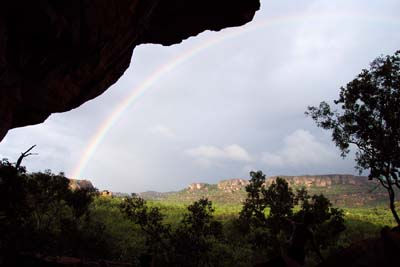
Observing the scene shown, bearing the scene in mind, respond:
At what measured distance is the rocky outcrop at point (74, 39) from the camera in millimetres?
17250

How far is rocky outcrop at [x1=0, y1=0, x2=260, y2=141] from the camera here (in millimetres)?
17250

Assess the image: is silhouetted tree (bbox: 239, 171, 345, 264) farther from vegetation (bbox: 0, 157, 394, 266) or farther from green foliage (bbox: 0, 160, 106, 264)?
green foliage (bbox: 0, 160, 106, 264)

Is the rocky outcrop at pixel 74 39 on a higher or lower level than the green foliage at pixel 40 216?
higher

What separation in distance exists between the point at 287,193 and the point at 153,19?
16492 millimetres

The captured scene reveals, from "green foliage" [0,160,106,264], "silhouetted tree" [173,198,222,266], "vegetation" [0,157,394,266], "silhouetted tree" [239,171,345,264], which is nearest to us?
"vegetation" [0,157,394,266]

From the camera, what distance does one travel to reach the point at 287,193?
26.9 meters

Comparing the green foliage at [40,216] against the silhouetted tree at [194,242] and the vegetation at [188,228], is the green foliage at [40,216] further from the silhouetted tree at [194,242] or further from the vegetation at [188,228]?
the silhouetted tree at [194,242]

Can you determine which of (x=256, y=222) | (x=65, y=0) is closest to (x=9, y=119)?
(x=65, y=0)

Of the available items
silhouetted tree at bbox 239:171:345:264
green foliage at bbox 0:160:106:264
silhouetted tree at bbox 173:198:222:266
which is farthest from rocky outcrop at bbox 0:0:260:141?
silhouetted tree at bbox 239:171:345:264

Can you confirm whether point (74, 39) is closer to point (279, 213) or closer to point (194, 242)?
point (194, 242)

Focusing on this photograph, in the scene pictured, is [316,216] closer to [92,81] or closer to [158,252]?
[158,252]

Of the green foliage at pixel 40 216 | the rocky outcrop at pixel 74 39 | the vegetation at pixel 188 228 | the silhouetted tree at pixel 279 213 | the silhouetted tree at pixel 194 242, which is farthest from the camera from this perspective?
the silhouetted tree at pixel 194 242

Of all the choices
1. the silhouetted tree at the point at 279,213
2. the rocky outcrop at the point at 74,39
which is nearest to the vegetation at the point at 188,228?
the silhouetted tree at the point at 279,213

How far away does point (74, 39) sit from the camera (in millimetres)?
18516
